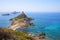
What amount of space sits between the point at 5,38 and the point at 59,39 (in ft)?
104

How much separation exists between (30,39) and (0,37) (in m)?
6.79

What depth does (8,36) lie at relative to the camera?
9.32 metres

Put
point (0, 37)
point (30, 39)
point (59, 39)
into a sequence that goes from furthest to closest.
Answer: point (59, 39)
point (30, 39)
point (0, 37)

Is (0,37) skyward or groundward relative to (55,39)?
skyward

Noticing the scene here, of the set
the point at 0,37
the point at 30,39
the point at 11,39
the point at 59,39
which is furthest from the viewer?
the point at 59,39

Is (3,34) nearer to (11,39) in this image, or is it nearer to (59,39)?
(11,39)

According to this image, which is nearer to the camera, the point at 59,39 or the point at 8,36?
the point at 8,36

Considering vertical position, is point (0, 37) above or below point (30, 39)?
above

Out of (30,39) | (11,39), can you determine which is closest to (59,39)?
(30,39)

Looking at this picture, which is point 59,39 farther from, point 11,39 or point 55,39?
point 11,39

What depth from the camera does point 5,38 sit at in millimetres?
9008

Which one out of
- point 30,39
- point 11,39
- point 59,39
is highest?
point 11,39

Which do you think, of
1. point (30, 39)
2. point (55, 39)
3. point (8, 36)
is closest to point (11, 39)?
point (8, 36)

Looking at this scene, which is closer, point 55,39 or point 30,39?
point 30,39
